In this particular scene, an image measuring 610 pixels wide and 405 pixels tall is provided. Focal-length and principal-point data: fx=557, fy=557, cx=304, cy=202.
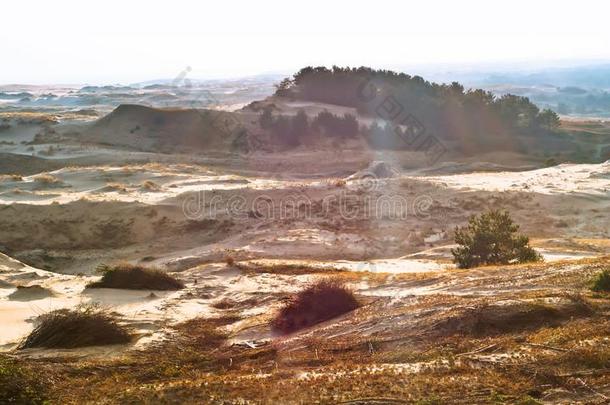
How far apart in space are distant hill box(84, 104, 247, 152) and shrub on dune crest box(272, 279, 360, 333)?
34.2m

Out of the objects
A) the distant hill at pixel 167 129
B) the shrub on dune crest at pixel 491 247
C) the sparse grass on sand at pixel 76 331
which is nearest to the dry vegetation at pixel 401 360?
the sparse grass on sand at pixel 76 331

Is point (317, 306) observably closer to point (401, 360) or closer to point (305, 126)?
point (401, 360)

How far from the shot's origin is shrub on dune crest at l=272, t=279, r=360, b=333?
8984 millimetres

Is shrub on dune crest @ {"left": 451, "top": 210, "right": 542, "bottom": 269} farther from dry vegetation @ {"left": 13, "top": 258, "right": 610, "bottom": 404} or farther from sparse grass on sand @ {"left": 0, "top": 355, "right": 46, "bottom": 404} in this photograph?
sparse grass on sand @ {"left": 0, "top": 355, "right": 46, "bottom": 404}

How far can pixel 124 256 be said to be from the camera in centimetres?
1922

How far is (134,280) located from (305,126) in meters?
34.6

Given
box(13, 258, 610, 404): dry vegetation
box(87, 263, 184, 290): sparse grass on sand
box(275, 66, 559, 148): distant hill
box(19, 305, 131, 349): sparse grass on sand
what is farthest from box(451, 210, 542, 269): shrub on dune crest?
box(275, 66, 559, 148): distant hill

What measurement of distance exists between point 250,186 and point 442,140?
2735 centimetres

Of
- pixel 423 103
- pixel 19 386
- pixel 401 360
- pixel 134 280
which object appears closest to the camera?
pixel 19 386

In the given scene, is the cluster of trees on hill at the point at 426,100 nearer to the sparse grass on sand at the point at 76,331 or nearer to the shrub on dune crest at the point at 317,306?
the shrub on dune crest at the point at 317,306

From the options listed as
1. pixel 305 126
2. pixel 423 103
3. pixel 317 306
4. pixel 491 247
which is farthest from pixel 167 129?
pixel 317 306

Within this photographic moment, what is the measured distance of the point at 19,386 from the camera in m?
5.72

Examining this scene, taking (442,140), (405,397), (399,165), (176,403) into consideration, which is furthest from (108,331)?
(442,140)

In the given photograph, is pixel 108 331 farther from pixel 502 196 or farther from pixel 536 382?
pixel 502 196
